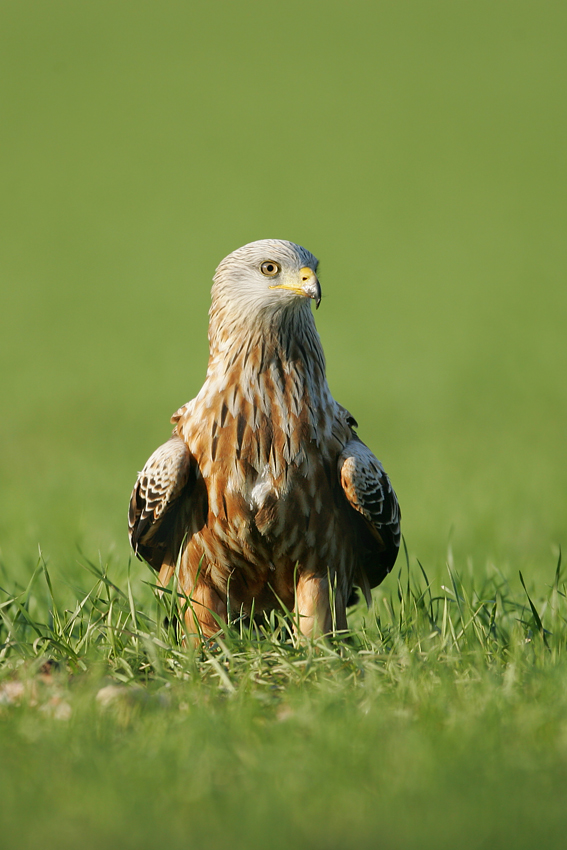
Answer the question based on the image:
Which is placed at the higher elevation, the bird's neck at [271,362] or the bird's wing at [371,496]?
the bird's neck at [271,362]

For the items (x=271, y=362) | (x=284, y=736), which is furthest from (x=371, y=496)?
(x=284, y=736)

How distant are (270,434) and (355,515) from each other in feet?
2.46

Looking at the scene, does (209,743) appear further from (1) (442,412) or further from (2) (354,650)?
(1) (442,412)

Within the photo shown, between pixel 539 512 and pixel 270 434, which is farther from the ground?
pixel 270 434

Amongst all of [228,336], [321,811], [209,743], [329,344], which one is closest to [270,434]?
[228,336]

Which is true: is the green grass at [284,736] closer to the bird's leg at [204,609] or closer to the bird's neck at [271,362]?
the bird's leg at [204,609]

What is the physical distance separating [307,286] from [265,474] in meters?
1.04

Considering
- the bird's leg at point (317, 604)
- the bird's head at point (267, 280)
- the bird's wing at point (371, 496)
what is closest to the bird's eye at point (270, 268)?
the bird's head at point (267, 280)

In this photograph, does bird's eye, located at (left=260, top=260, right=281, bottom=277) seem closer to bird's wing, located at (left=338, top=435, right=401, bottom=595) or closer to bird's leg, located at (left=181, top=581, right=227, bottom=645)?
bird's wing, located at (left=338, top=435, right=401, bottom=595)

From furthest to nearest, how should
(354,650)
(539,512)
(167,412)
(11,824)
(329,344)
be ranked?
(329,344)
(167,412)
(539,512)
(354,650)
(11,824)

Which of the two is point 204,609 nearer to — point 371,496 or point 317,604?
point 317,604

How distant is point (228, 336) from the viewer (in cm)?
541

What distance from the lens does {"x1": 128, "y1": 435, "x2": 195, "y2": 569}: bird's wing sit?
16.9 feet

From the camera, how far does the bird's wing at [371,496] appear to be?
521 cm
